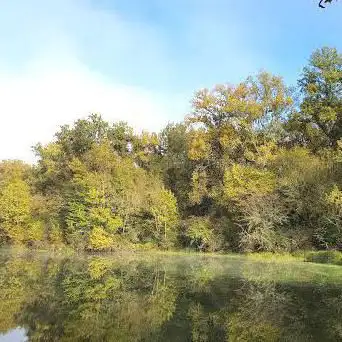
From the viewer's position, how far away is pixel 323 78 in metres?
41.8

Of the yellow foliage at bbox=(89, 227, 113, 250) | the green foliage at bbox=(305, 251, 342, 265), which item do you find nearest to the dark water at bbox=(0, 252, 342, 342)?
the green foliage at bbox=(305, 251, 342, 265)

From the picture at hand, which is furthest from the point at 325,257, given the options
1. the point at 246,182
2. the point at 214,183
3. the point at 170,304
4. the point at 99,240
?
the point at 99,240

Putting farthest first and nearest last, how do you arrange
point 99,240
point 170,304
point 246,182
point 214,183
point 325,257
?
point 214,183 < point 99,240 < point 246,182 < point 325,257 < point 170,304

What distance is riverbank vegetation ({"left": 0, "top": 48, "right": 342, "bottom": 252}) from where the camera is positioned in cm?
3750

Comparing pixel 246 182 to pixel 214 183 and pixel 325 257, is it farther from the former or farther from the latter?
pixel 325 257

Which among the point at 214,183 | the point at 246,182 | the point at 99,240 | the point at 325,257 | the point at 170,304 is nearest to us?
the point at 170,304

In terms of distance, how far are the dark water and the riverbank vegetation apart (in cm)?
1006

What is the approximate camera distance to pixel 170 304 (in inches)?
646

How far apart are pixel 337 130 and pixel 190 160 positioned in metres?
14.1

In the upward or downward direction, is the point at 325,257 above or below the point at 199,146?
below

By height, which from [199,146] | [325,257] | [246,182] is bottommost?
[325,257]

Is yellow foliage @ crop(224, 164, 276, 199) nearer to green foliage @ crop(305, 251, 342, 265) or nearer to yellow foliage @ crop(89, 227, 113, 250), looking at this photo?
green foliage @ crop(305, 251, 342, 265)

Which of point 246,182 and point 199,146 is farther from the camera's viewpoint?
point 199,146

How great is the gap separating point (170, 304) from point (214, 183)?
28665mm
